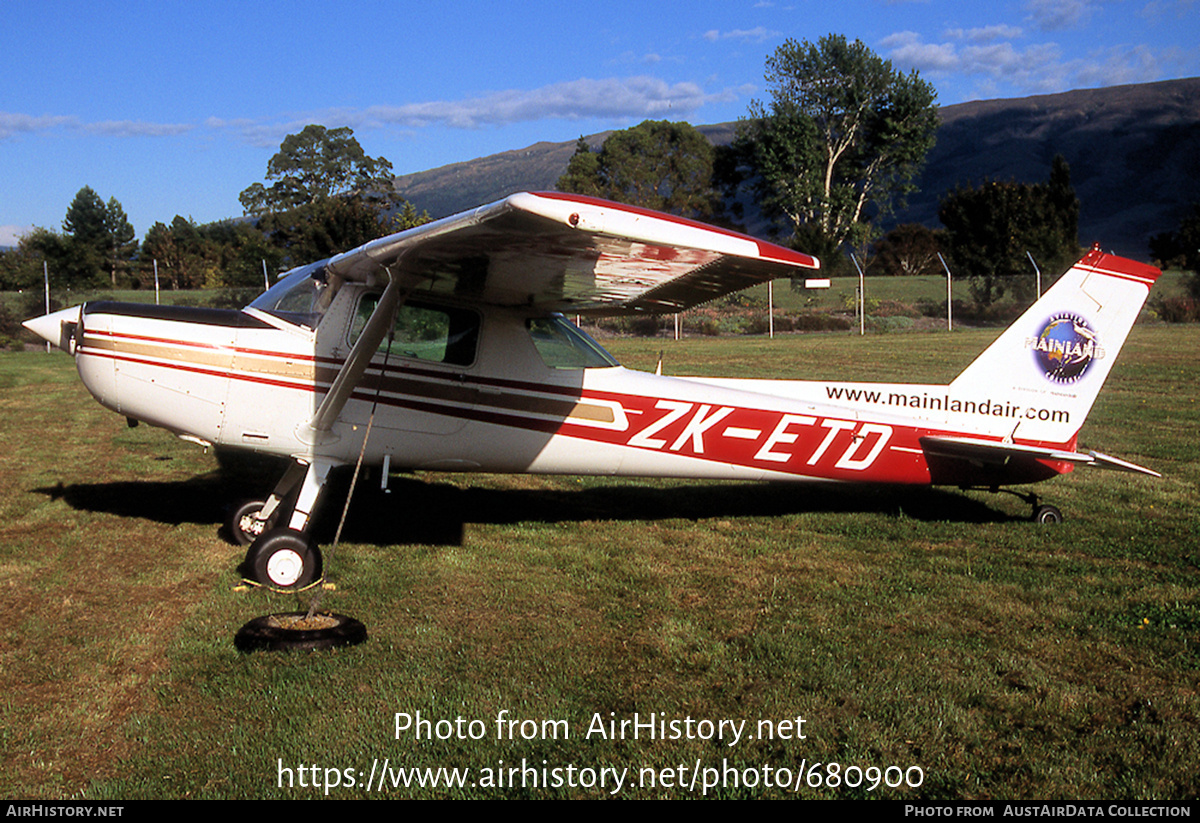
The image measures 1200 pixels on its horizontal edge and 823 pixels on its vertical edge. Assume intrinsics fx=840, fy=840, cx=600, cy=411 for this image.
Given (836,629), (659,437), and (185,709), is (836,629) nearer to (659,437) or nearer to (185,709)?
(659,437)

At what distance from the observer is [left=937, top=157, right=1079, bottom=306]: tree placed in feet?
135

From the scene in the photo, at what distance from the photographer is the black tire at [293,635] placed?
14.5 feet

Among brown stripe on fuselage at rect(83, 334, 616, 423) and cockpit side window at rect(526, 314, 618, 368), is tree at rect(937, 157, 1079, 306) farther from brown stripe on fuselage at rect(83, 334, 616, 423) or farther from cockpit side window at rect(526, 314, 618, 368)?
brown stripe on fuselage at rect(83, 334, 616, 423)

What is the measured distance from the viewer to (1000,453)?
22.2ft

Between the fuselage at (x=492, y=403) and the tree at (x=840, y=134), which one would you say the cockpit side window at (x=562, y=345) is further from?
the tree at (x=840, y=134)

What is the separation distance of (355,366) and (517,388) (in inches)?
49.0

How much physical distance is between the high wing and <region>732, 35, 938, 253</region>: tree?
53.2 m

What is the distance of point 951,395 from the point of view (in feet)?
23.2

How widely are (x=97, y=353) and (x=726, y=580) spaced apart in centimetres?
464

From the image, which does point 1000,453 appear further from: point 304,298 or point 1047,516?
point 304,298

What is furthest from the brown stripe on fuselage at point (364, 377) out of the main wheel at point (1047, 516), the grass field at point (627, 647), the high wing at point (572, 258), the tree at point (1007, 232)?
the tree at point (1007, 232)

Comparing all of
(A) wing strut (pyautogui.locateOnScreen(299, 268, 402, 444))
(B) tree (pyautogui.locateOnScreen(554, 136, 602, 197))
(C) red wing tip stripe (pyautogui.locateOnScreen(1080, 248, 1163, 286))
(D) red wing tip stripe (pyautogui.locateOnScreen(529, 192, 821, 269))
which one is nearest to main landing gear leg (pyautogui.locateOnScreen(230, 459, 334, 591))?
(A) wing strut (pyautogui.locateOnScreen(299, 268, 402, 444))

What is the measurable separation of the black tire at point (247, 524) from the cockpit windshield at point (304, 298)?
60.6 inches

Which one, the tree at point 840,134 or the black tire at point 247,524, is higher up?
the tree at point 840,134
